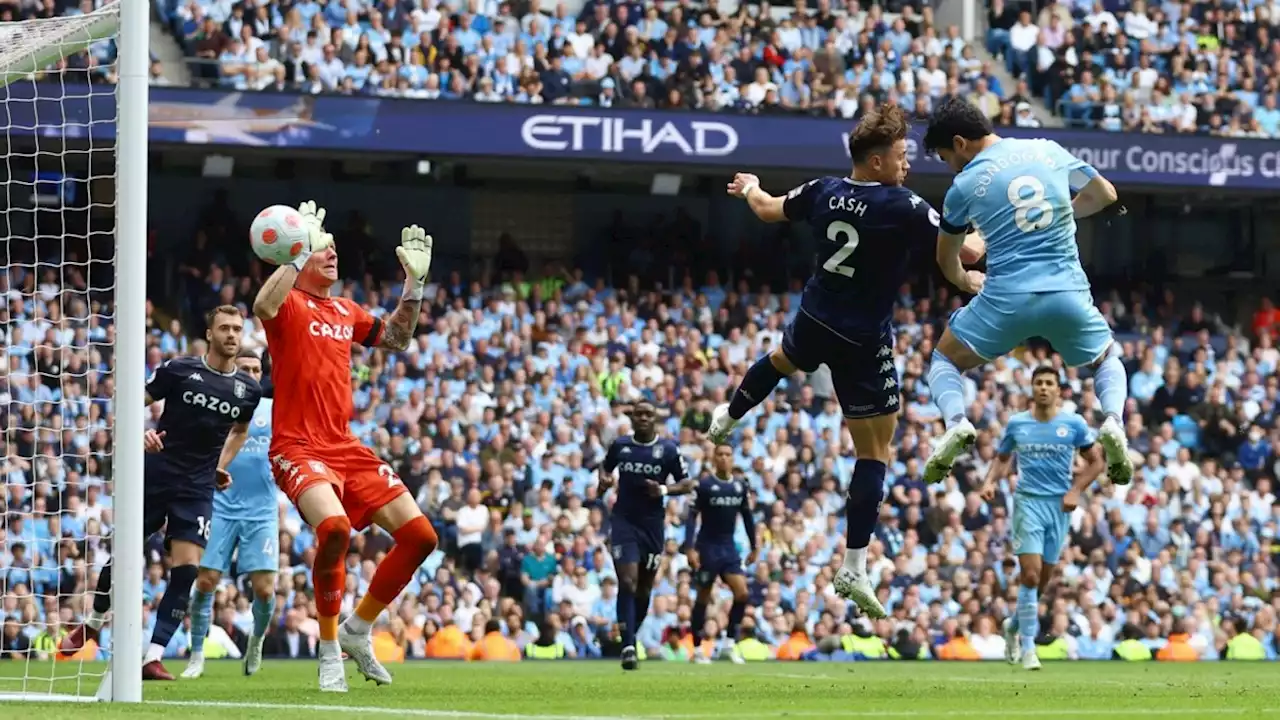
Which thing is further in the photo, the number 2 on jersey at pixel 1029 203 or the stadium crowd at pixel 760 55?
the stadium crowd at pixel 760 55

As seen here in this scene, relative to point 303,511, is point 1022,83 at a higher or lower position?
higher

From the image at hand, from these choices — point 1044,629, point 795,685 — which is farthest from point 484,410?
point 795,685

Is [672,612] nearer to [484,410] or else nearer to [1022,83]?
[484,410]

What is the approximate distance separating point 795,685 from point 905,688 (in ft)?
2.79

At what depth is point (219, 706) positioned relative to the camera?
10.3 meters

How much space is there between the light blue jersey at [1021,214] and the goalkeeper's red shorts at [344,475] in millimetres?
3630

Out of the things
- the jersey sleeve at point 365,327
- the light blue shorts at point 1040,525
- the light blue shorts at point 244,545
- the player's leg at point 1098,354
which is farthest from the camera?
the light blue shorts at point 1040,525

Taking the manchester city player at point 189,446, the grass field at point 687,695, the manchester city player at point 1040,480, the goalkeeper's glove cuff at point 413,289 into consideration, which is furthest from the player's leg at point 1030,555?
the goalkeeper's glove cuff at point 413,289

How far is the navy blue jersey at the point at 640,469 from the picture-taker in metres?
19.0

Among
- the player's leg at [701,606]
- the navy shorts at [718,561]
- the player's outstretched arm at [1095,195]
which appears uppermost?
the player's outstretched arm at [1095,195]

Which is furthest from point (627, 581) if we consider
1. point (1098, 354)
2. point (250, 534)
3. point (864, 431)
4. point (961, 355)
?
point (1098, 354)

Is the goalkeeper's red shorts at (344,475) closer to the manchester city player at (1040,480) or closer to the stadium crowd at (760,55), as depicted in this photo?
the manchester city player at (1040,480)

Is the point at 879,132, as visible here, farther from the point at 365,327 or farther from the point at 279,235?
the point at 279,235

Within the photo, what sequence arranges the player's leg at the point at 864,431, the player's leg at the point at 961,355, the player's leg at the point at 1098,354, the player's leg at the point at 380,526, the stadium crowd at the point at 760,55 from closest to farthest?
the player's leg at the point at 1098,354 < the player's leg at the point at 961,355 < the player's leg at the point at 380,526 < the player's leg at the point at 864,431 < the stadium crowd at the point at 760,55
